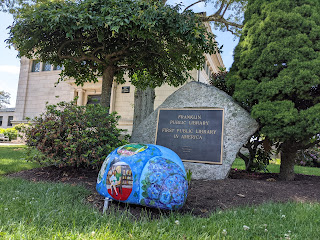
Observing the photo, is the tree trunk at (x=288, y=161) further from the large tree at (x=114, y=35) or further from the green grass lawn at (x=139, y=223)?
the large tree at (x=114, y=35)

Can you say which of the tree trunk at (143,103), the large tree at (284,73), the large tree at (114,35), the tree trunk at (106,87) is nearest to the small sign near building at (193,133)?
the large tree at (284,73)

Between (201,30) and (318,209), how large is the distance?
12.5ft

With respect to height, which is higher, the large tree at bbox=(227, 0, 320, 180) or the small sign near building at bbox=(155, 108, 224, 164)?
the large tree at bbox=(227, 0, 320, 180)

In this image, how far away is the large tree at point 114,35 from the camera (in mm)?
4746

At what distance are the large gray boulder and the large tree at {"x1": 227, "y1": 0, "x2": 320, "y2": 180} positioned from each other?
254mm

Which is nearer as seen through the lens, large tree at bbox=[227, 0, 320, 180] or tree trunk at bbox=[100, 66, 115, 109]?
large tree at bbox=[227, 0, 320, 180]

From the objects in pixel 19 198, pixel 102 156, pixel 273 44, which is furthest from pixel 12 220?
pixel 273 44

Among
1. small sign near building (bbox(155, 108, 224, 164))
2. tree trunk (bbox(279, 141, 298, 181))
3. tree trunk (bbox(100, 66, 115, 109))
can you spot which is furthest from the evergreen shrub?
tree trunk (bbox(279, 141, 298, 181))

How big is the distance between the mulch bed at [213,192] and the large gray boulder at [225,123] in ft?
1.01

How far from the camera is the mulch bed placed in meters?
3.11

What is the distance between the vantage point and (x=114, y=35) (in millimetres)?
5547

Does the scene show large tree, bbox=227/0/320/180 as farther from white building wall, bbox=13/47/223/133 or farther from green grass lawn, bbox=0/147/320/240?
white building wall, bbox=13/47/223/133

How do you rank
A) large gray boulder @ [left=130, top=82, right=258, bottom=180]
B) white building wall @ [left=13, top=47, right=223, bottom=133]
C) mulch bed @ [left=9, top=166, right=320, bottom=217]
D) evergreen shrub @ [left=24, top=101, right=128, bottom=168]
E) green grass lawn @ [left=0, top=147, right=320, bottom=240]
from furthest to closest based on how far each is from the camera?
1. white building wall @ [left=13, top=47, right=223, bottom=133]
2. large gray boulder @ [left=130, top=82, right=258, bottom=180]
3. evergreen shrub @ [left=24, top=101, right=128, bottom=168]
4. mulch bed @ [left=9, top=166, right=320, bottom=217]
5. green grass lawn @ [left=0, top=147, right=320, bottom=240]

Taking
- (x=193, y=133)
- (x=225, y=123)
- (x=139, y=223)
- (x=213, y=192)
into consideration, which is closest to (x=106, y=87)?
(x=193, y=133)
